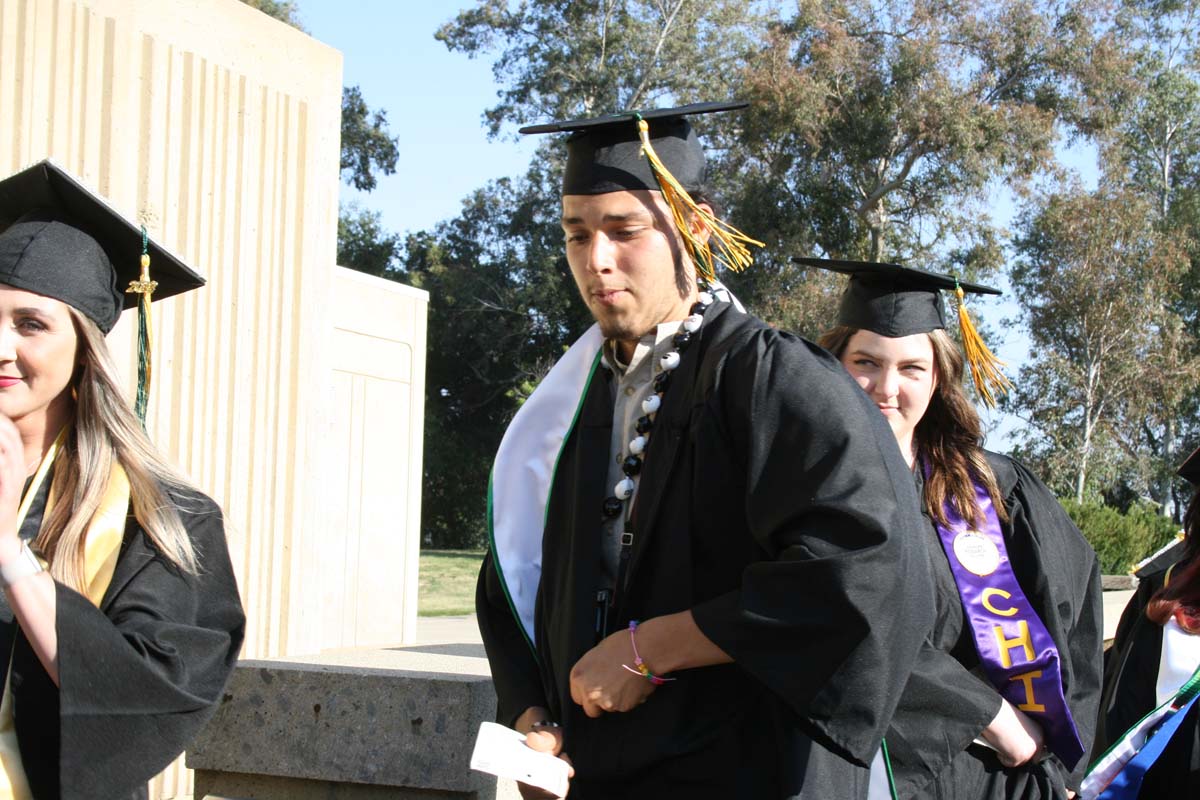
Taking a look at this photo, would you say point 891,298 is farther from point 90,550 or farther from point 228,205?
point 228,205

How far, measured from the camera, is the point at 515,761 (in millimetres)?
1965

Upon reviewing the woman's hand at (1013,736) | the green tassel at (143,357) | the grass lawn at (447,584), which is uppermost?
the green tassel at (143,357)

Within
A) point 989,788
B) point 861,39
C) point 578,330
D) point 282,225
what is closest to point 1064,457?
point 861,39

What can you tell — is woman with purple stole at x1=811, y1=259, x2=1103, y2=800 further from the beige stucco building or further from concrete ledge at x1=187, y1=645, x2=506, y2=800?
the beige stucco building

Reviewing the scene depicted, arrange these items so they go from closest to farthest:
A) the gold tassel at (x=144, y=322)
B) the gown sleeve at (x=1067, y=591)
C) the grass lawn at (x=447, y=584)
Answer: the gold tassel at (x=144, y=322), the gown sleeve at (x=1067, y=591), the grass lawn at (x=447, y=584)

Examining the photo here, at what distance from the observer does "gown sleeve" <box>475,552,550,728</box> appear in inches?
92.0

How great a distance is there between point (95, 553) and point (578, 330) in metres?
29.9

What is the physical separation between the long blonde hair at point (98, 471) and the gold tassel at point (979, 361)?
2.03 metres

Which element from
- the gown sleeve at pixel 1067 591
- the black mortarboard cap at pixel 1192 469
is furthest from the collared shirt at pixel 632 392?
the black mortarboard cap at pixel 1192 469

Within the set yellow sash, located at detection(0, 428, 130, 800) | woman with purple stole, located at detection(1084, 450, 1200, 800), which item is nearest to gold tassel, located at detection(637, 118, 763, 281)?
yellow sash, located at detection(0, 428, 130, 800)

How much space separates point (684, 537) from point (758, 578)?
19 cm

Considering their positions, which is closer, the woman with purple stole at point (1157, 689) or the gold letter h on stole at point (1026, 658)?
the gold letter h on stole at point (1026, 658)

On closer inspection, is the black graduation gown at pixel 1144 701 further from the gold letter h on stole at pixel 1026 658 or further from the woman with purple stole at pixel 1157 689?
the gold letter h on stole at pixel 1026 658

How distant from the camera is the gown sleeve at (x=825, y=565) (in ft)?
6.03
